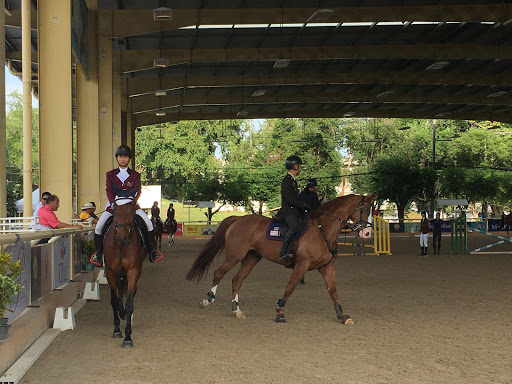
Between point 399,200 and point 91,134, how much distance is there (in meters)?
41.8

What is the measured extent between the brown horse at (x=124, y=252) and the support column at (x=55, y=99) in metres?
7.94

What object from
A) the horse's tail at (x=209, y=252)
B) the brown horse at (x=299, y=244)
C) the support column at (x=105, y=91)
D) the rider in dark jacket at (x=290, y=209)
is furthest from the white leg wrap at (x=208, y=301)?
the support column at (x=105, y=91)

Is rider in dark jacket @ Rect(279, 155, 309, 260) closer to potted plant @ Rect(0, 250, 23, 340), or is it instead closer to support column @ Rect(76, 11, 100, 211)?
potted plant @ Rect(0, 250, 23, 340)

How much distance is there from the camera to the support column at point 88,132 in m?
25.6

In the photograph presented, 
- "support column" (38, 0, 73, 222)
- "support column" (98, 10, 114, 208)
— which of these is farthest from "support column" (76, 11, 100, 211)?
"support column" (38, 0, 73, 222)

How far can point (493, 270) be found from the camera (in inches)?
894

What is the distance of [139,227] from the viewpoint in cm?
1025

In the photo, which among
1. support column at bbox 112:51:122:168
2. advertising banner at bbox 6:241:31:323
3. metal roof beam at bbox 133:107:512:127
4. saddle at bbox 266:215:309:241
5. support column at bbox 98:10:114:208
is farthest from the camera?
metal roof beam at bbox 133:107:512:127

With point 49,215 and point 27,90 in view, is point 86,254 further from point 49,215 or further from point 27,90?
point 27,90

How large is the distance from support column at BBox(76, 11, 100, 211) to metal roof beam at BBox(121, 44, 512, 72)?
659 centimetres

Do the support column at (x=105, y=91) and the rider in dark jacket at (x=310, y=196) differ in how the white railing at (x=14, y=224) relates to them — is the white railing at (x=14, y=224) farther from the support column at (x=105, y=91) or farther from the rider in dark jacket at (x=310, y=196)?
the support column at (x=105, y=91)

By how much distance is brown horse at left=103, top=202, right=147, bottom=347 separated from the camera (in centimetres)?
979

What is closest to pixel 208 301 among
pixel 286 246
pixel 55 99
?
pixel 286 246

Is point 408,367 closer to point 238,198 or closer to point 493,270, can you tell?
point 493,270
